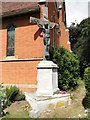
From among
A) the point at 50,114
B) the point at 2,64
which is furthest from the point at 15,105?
the point at 2,64

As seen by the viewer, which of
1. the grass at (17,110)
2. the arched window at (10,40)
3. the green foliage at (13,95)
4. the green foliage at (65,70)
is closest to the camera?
the grass at (17,110)

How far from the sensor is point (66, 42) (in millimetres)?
17203

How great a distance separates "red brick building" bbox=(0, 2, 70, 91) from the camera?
938 cm

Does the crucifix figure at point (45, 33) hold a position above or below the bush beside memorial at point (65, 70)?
above

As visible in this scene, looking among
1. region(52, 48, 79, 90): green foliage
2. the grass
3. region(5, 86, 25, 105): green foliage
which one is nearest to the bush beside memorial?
region(52, 48, 79, 90): green foliage

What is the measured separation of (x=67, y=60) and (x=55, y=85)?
2.69 metres

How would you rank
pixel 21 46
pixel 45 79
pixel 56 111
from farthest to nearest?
pixel 21 46, pixel 45 79, pixel 56 111

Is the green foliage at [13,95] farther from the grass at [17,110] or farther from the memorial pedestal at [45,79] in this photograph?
the memorial pedestal at [45,79]

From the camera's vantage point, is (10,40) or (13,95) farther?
(10,40)

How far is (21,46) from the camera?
395 inches

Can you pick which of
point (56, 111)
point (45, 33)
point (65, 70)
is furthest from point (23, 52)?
point (56, 111)

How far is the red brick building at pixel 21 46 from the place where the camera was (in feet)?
30.8

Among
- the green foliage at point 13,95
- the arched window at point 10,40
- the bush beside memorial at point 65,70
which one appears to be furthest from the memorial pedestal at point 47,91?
the arched window at point 10,40

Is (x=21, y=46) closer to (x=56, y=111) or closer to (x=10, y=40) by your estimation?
(x=10, y=40)
